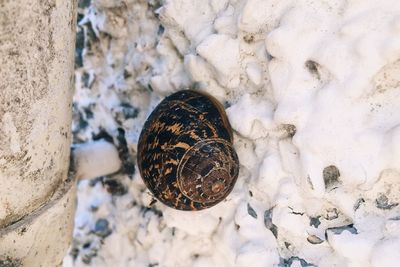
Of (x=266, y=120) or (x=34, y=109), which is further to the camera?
(x=266, y=120)

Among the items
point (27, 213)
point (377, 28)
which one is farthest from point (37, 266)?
point (377, 28)

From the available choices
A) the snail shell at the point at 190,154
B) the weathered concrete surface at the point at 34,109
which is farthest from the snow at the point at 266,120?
the weathered concrete surface at the point at 34,109

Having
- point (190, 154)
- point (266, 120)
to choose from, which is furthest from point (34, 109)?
point (266, 120)

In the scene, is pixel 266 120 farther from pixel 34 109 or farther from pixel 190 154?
pixel 34 109

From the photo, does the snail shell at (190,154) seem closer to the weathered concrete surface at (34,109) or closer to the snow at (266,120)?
the snow at (266,120)

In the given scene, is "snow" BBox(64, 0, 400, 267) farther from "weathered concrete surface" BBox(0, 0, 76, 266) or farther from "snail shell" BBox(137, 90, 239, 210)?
"weathered concrete surface" BBox(0, 0, 76, 266)
